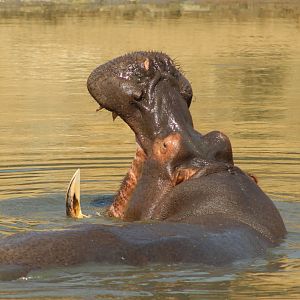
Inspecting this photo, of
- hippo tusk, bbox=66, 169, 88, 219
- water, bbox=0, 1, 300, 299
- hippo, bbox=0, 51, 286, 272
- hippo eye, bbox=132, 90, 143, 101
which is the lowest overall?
water, bbox=0, 1, 300, 299

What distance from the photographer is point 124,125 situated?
44.6 feet

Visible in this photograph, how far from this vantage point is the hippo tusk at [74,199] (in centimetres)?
756

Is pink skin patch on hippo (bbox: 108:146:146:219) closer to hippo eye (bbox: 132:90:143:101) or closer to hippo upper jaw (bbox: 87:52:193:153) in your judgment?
hippo upper jaw (bbox: 87:52:193:153)

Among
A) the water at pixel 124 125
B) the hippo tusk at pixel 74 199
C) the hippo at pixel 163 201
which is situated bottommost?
the water at pixel 124 125

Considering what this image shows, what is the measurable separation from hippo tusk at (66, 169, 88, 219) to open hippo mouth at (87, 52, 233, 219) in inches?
10.0

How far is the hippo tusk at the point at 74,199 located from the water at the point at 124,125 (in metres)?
0.07

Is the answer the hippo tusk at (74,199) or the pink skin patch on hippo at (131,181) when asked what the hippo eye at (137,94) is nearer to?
the pink skin patch on hippo at (131,181)

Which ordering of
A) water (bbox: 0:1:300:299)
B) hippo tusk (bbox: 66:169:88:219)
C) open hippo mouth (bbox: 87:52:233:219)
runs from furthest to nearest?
hippo tusk (bbox: 66:169:88:219), open hippo mouth (bbox: 87:52:233:219), water (bbox: 0:1:300:299)

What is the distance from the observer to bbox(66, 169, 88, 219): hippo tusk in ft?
24.8

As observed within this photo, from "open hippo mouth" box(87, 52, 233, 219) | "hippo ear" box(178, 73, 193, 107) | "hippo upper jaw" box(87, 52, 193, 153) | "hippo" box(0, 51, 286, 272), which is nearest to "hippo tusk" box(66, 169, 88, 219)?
"hippo" box(0, 51, 286, 272)

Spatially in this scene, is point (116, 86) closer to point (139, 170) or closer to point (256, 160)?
point (139, 170)

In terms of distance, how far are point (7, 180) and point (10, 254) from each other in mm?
4099

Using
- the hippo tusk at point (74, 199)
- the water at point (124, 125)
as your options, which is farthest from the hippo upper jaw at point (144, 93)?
the water at point (124, 125)

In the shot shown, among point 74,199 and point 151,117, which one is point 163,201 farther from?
point 74,199
